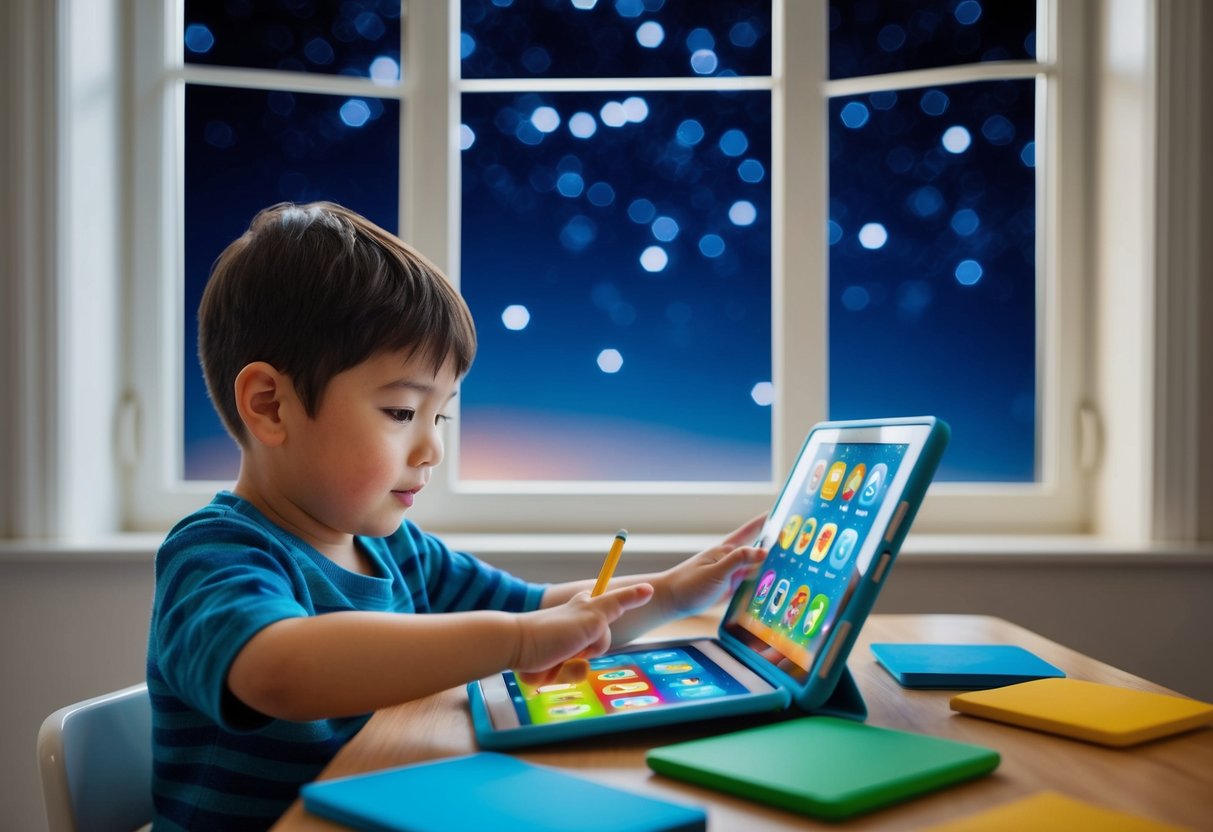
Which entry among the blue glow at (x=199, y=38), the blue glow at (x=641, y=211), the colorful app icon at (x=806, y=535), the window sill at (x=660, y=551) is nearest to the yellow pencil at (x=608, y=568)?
the colorful app icon at (x=806, y=535)

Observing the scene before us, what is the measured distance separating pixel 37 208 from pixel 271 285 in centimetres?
89

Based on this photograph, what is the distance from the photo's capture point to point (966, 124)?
1.71 meters

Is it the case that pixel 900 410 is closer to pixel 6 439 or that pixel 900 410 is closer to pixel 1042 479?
pixel 1042 479

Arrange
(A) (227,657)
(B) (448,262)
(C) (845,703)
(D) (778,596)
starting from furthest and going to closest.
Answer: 1. (B) (448,262)
2. (D) (778,596)
3. (C) (845,703)
4. (A) (227,657)

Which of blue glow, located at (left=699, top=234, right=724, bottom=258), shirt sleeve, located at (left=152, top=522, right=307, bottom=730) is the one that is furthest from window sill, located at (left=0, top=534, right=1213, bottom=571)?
shirt sleeve, located at (left=152, top=522, right=307, bottom=730)

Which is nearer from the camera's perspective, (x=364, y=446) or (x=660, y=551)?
(x=364, y=446)

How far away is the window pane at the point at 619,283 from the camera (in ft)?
5.71

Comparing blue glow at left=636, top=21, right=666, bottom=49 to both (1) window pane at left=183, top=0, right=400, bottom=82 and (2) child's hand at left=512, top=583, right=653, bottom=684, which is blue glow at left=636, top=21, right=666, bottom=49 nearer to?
(1) window pane at left=183, top=0, right=400, bottom=82

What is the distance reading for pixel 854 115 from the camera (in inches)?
68.0

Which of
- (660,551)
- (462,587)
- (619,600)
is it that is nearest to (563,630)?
(619,600)

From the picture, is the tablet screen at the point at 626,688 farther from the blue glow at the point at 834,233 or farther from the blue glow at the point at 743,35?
the blue glow at the point at 743,35

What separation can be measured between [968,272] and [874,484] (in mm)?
1155

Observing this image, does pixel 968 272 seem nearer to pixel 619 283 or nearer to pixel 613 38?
pixel 619 283

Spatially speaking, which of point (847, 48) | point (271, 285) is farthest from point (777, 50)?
point (271, 285)
